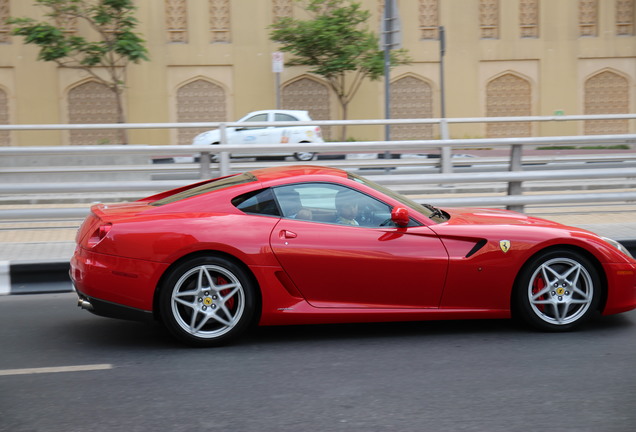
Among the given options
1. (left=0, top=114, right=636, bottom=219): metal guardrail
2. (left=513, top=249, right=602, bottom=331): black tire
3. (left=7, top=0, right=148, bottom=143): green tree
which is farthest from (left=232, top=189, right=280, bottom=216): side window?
(left=7, top=0, right=148, bottom=143): green tree

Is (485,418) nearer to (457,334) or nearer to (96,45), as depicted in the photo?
(457,334)

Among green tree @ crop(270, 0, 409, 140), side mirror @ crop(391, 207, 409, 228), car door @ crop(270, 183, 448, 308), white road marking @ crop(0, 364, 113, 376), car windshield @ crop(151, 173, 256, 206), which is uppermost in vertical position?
green tree @ crop(270, 0, 409, 140)

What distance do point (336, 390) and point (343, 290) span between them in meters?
1.05

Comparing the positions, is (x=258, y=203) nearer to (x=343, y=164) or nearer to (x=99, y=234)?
(x=99, y=234)

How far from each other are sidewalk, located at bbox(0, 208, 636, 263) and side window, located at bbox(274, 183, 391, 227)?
2.92m

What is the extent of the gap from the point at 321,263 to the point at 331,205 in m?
0.48

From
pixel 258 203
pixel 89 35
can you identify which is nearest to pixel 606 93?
pixel 89 35

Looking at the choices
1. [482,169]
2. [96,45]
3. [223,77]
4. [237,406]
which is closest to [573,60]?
[223,77]

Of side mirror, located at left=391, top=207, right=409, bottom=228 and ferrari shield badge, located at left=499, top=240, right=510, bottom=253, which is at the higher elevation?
side mirror, located at left=391, top=207, right=409, bottom=228

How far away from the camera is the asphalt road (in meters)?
4.21

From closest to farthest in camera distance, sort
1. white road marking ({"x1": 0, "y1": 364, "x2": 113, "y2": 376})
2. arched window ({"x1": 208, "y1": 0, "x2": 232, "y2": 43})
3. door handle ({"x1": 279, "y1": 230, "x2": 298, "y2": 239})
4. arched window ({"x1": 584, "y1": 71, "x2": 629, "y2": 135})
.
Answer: white road marking ({"x1": 0, "y1": 364, "x2": 113, "y2": 376}) < door handle ({"x1": 279, "y1": 230, "x2": 298, "y2": 239}) < arched window ({"x1": 208, "y1": 0, "x2": 232, "y2": 43}) < arched window ({"x1": 584, "y1": 71, "x2": 629, "y2": 135})

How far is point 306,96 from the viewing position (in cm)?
3103

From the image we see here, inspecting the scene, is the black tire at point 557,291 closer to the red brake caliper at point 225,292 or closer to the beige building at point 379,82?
the red brake caliper at point 225,292

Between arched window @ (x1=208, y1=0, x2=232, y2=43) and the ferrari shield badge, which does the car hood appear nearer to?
the ferrari shield badge
